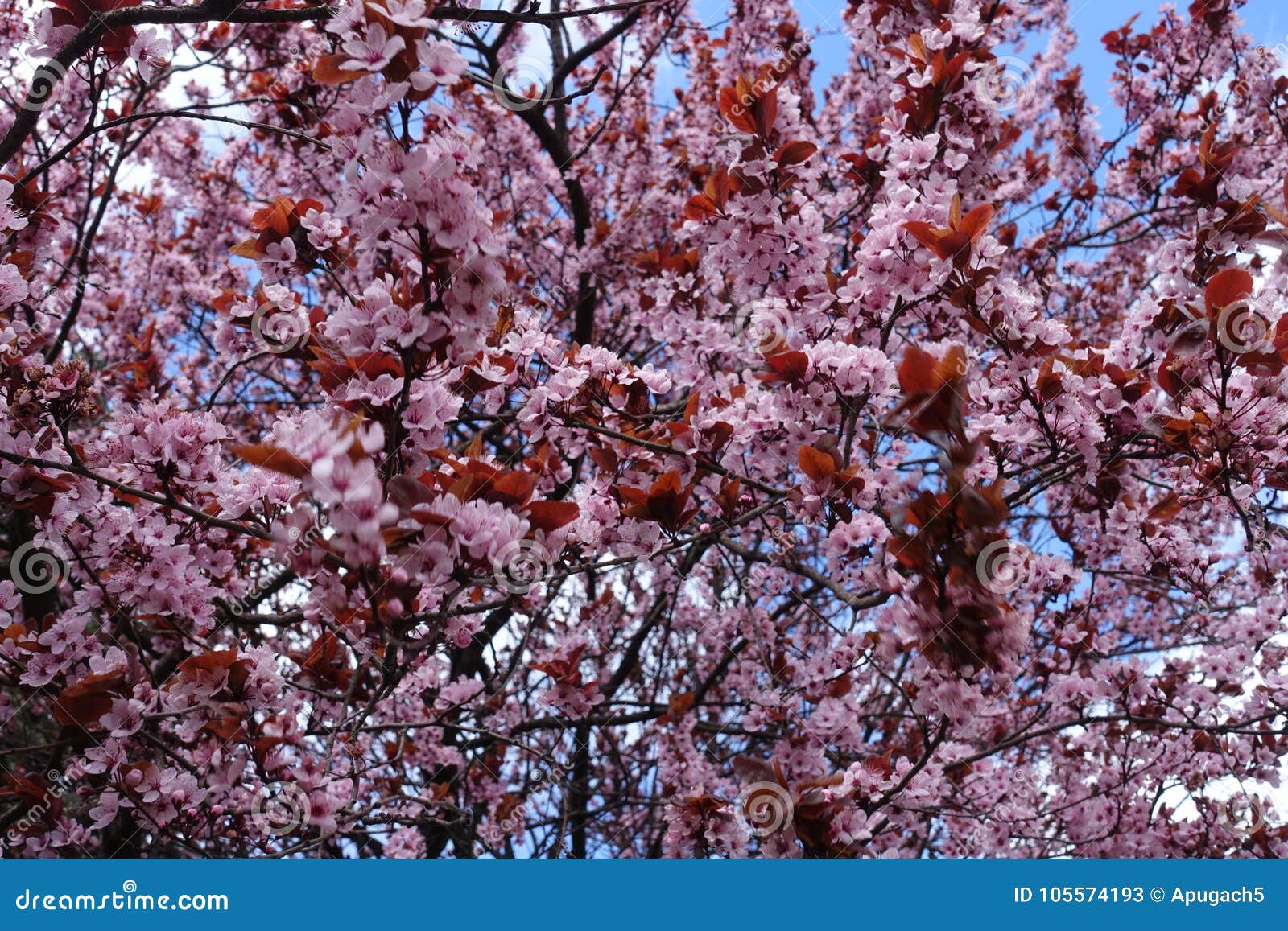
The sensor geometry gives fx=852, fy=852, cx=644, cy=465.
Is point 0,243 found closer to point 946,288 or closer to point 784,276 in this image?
point 784,276

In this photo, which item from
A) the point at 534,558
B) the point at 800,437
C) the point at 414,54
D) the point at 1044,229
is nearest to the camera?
the point at 414,54

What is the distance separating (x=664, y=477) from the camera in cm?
177

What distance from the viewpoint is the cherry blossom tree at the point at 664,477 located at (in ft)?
4.25

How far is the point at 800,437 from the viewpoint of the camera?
6.62 feet

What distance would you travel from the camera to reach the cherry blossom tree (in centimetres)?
129

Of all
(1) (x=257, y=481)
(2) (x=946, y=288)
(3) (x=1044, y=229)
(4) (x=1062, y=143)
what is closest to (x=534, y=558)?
(1) (x=257, y=481)

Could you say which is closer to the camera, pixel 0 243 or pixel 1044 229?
pixel 0 243

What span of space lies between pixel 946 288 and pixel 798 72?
3.09 metres

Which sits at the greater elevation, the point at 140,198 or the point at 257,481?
the point at 140,198

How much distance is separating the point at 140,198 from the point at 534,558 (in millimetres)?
4054

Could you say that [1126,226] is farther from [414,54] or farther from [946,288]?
[414,54]

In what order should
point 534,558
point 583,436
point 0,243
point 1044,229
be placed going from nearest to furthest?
point 534,558 < point 0,243 < point 583,436 < point 1044,229

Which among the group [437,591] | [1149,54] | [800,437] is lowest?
[437,591]

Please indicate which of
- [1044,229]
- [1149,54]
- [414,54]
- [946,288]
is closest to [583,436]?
[946,288]
